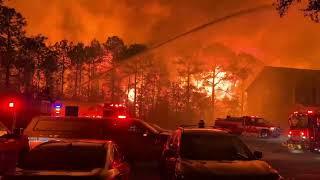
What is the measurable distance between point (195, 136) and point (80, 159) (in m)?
3.54

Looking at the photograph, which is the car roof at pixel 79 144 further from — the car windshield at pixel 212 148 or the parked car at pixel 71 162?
the car windshield at pixel 212 148

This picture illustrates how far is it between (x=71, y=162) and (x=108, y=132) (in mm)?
9084

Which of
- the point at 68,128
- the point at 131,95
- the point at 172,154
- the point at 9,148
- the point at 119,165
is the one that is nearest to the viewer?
the point at 119,165

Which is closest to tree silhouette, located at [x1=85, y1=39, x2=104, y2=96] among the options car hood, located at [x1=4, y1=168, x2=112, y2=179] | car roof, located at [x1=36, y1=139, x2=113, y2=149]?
car roof, located at [x1=36, y1=139, x2=113, y2=149]

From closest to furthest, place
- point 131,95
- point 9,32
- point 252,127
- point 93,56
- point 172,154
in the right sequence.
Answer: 1. point 172,154
2. point 252,127
3. point 9,32
4. point 131,95
5. point 93,56

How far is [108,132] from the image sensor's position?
17.6 metres

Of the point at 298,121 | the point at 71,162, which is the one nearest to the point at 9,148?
the point at 71,162

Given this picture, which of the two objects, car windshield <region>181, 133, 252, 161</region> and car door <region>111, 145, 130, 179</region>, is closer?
car door <region>111, 145, 130, 179</region>

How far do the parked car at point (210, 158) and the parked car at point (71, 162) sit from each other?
141cm

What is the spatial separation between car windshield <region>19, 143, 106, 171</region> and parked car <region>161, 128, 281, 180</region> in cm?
179

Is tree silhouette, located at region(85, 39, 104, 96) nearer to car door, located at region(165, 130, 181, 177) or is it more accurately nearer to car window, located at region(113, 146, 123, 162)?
car door, located at region(165, 130, 181, 177)

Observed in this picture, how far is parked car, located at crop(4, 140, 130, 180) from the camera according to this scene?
311 inches

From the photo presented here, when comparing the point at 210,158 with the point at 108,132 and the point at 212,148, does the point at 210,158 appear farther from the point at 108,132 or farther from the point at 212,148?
the point at 108,132

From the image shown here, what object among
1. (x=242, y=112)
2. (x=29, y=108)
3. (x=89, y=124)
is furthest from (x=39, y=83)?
(x=89, y=124)
